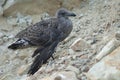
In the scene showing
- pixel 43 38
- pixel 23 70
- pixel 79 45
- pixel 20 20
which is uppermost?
pixel 43 38

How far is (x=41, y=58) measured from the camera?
287 inches

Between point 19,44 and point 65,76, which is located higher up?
point 19,44

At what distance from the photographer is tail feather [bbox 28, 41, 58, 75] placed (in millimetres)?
7230

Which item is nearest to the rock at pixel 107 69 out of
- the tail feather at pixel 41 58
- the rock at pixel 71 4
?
the tail feather at pixel 41 58

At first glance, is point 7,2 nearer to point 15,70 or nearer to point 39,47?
point 15,70

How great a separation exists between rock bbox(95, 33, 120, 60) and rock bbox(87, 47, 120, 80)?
0.80ft

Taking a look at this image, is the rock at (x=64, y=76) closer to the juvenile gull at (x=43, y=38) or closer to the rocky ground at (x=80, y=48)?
the rocky ground at (x=80, y=48)

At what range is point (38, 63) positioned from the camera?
23.7ft

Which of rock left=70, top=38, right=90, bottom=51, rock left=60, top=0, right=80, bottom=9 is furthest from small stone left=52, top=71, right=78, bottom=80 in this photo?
rock left=60, top=0, right=80, bottom=9

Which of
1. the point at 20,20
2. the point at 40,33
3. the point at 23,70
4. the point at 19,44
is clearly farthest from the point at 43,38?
the point at 20,20

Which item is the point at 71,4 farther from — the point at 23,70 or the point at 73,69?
the point at 73,69

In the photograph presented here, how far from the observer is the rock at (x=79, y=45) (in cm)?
760

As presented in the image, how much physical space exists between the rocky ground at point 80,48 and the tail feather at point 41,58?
0.19m

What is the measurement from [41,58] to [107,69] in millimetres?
1332
